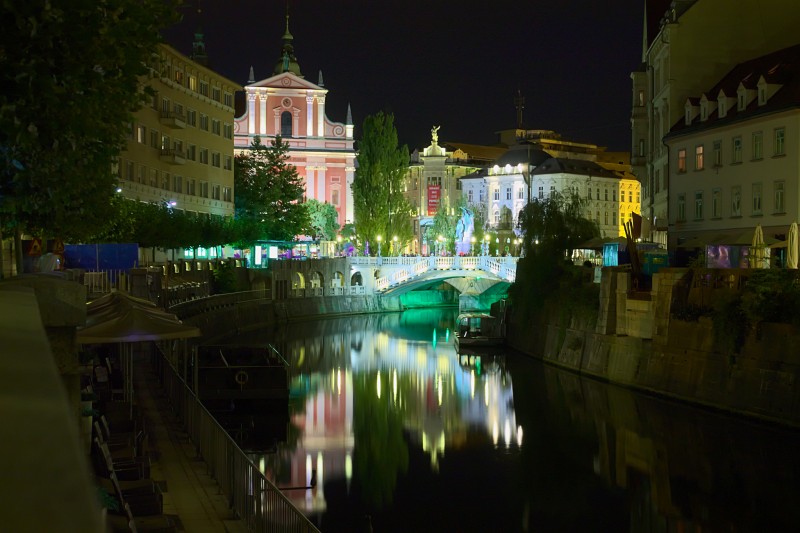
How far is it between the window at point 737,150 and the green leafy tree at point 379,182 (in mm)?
42660

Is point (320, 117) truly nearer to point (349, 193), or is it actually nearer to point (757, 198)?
point (349, 193)

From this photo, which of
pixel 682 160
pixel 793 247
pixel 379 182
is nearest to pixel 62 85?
pixel 793 247

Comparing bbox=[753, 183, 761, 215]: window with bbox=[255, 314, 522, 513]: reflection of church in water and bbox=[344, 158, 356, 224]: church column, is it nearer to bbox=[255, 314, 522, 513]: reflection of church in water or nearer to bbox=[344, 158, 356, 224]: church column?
bbox=[255, 314, 522, 513]: reflection of church in water

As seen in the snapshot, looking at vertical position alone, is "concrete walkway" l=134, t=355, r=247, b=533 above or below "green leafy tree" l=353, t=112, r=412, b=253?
below

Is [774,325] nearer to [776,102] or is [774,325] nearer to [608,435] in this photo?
[608,435]

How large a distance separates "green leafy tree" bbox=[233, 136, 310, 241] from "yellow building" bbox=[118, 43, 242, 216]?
3.57 meters

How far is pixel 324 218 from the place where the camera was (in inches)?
4254

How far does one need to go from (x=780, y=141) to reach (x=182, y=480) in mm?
33067

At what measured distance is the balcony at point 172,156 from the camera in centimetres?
6856

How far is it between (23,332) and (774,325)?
91.2ft

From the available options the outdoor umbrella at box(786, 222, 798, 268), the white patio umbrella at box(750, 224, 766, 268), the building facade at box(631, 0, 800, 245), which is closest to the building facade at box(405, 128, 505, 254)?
the building facade at box(631, 0, 800, 245)

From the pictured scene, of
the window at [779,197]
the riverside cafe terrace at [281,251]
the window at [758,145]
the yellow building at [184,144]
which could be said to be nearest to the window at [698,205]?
the window at [758,145]

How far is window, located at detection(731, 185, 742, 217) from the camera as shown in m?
46.2

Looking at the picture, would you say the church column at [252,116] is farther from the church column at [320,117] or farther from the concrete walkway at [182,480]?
the concrete walkway at [182,480]
